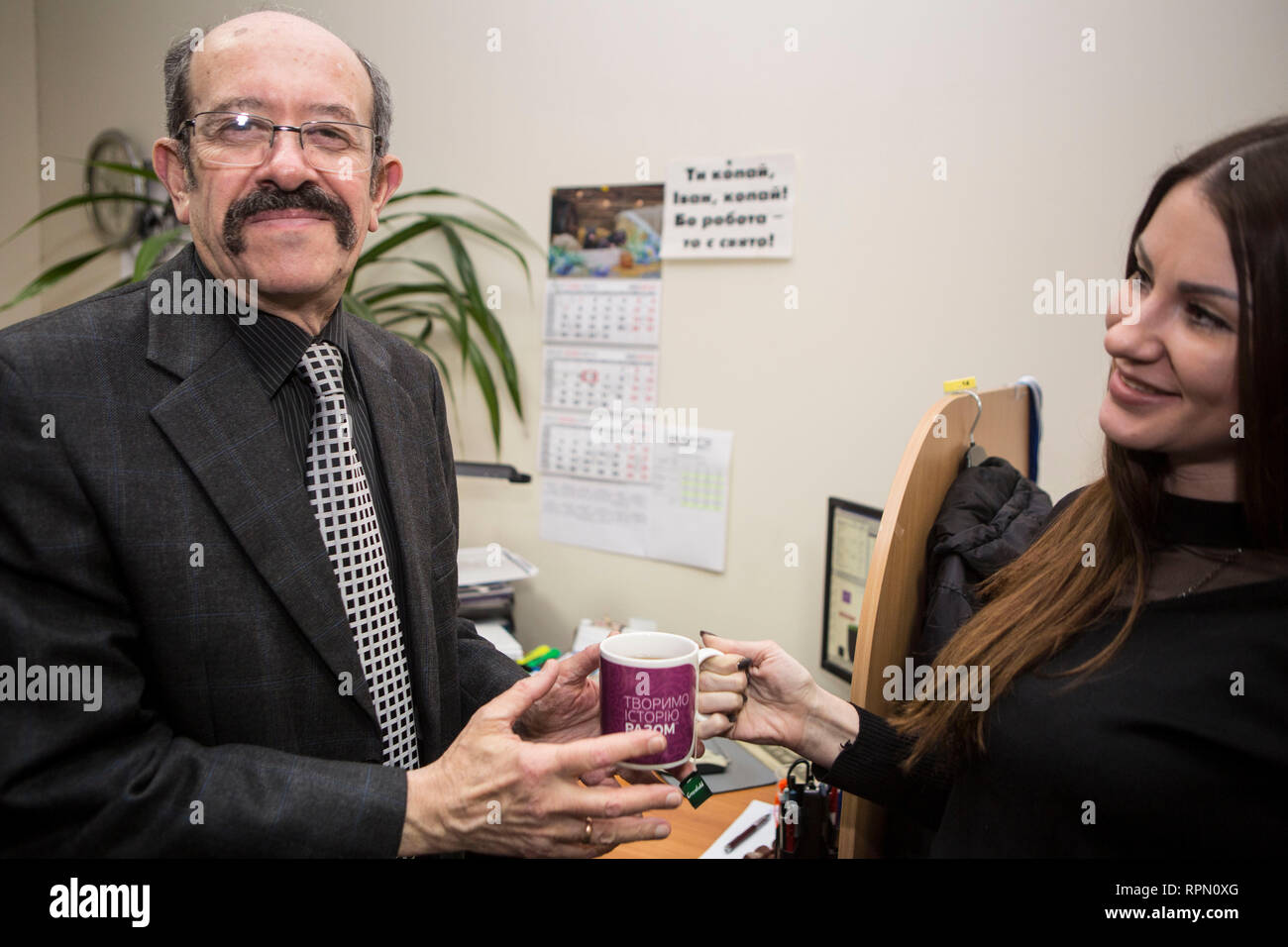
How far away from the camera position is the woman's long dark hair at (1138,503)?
82 centimetres

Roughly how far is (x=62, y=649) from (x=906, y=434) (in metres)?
1.59

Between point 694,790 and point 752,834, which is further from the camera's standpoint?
point 752,834

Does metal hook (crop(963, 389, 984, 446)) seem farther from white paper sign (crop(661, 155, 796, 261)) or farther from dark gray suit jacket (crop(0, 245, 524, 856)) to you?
dark gray suit jacket (crop(0, 245, 524, 856))

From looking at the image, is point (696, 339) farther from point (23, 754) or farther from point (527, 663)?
point (23, 754)

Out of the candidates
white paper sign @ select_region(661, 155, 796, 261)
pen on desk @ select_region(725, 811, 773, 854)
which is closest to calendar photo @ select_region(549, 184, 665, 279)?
white paper sign @ select_region(661, 155, 796, 261)

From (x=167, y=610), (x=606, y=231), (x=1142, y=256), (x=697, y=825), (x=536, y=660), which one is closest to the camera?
(x=167, y=610)

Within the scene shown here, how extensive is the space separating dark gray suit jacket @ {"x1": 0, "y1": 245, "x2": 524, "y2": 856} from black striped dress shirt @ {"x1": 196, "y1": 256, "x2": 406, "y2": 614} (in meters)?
0.02

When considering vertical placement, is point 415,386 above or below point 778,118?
below

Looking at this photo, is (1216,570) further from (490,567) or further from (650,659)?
(490,567)

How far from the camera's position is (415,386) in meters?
1.26

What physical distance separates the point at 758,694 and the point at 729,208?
3.96 ft

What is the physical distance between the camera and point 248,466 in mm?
914

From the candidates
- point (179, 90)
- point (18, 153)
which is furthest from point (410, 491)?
point (18, 153)
